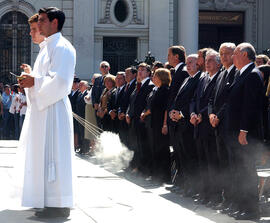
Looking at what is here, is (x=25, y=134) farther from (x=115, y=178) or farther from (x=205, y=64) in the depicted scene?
(x=115, y=178)

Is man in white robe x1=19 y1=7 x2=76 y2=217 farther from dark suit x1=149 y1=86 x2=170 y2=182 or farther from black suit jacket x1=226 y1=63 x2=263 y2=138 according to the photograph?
dark suit x1=149 y1=86 x2=170 y2=182

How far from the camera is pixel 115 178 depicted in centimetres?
1082

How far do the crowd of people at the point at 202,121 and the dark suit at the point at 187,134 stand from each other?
1 centimetres

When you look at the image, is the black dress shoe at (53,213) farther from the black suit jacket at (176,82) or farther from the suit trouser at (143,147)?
the suit trouser at (143,147)

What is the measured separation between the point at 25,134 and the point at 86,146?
8444 millimetres

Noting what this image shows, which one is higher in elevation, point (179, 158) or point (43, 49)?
point (43, 49)

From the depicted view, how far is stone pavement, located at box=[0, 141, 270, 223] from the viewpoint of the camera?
736cm

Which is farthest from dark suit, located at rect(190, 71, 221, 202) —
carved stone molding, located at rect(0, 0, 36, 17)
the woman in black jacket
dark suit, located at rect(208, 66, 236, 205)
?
carved stone molding, located at rect(0, 0, 36, 17)

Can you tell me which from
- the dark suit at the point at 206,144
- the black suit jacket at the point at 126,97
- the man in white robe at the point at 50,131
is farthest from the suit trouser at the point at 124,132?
the man in white robe at the point at 50,131

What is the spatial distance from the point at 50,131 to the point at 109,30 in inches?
789

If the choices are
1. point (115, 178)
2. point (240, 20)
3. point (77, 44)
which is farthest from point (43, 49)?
point (240, 20)

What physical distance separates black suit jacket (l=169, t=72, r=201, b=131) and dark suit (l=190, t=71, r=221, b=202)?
0.34 metres

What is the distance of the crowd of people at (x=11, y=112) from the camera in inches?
829

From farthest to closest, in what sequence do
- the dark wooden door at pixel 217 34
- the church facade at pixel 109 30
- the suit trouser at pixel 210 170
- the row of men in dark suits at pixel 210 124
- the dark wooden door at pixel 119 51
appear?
the dark wooden door at pixel 217 34 < the dark wooden door at pixel 119 51 < the church facade at pixel 109 30 < the suit trouser at pixel 210 170 < the row of men in dark suits at pixel 210 124
